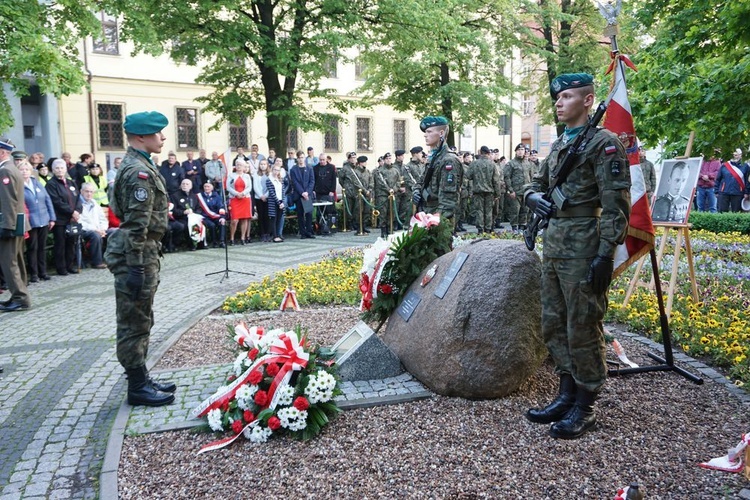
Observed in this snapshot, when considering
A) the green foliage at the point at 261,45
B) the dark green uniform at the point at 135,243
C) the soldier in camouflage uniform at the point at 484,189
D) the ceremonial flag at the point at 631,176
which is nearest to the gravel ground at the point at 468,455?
the dark green uniform at the point at 135,243

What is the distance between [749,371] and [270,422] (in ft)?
13.5

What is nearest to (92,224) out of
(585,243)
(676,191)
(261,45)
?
(261,45)

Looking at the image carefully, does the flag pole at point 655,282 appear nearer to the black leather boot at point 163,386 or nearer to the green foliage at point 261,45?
the black leather boot at point 163,386

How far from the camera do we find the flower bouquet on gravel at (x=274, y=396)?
14.9ft

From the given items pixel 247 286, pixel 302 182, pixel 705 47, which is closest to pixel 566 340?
pixel 705 47

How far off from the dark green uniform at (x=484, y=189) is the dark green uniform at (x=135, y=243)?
13.2m

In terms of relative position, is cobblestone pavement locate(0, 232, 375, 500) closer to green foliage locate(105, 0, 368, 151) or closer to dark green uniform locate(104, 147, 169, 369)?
dark green uniform locate(104, 147, 169, 369)

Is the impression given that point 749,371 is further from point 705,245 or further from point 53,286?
point 53,286

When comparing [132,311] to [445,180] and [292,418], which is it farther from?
[445,180]

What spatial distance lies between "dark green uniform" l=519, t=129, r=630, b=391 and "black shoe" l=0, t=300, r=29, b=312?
7661mm

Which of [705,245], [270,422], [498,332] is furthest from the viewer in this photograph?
[705,245]

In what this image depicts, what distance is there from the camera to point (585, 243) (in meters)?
4.34

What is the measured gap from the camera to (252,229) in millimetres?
17734

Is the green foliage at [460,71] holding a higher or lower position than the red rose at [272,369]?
higher
